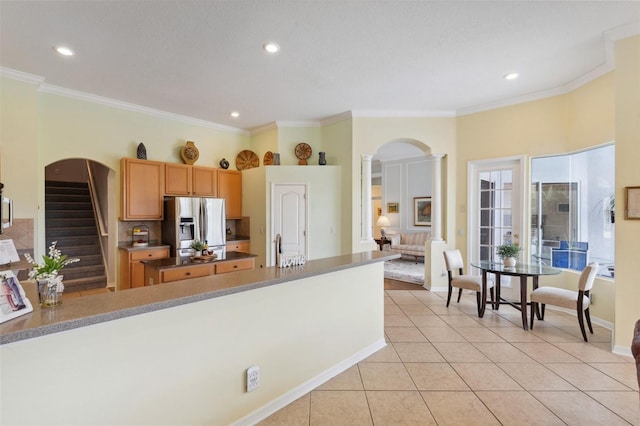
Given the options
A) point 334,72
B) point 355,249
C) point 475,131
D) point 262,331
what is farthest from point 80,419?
point 475,131

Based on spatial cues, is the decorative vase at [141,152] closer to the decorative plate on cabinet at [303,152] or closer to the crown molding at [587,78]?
the decorative plate on cabinet at [303,152]

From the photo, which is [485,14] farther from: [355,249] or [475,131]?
[355,249]

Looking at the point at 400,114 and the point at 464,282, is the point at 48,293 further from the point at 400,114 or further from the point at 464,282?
the point at 400,114

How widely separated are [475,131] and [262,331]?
4625 mm

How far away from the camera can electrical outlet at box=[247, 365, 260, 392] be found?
1905 mm

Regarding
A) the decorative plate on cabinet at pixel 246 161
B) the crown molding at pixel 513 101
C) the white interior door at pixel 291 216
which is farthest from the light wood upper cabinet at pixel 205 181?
the crown molding at pixel 513 101

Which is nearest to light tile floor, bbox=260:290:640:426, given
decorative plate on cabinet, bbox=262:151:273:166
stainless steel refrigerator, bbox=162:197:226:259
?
stainless steel refrigerator, bbox=162:197:226:259

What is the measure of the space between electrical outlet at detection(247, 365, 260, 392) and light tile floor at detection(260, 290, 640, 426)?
0.25 metres

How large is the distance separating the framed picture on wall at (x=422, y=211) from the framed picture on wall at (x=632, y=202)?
225 inches

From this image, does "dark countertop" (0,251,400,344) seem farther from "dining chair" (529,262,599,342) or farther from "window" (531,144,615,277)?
"window" (531,144,615,277)

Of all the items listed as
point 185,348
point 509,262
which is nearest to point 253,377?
point 185,348

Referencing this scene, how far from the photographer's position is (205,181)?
5.48 m

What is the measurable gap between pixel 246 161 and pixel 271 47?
331 cm

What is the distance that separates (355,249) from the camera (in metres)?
5.14
